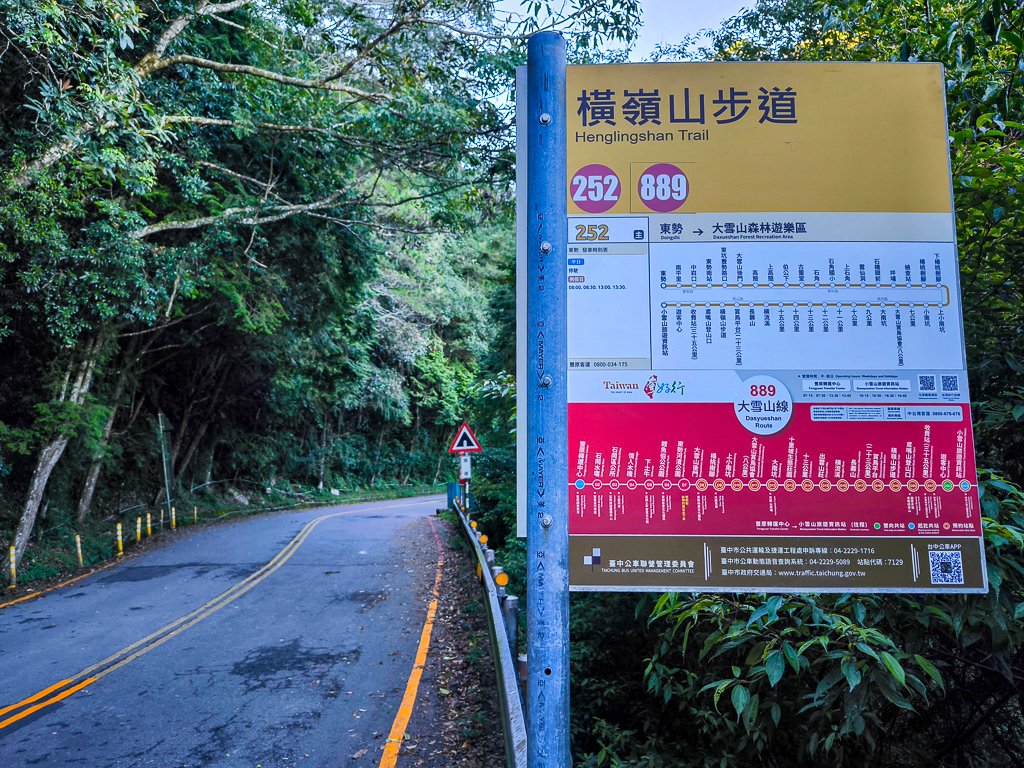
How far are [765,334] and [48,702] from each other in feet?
24.3

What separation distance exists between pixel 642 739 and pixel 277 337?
17.4m

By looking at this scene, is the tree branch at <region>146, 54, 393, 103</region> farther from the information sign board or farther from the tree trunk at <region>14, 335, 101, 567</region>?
the information sign board

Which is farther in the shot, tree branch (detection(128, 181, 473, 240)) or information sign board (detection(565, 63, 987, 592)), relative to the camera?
tree branch (detection(128, 181, 473, 240))

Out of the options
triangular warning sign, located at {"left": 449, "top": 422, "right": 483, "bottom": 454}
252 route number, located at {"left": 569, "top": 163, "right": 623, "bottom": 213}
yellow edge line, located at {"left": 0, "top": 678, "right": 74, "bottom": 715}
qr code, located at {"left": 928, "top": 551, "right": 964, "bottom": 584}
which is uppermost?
252 route number, located at {"left": 569, "top": 163, "right": 623, "bottom": 213}

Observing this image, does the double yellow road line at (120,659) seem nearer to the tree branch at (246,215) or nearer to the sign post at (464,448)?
the sign post at (464,448)

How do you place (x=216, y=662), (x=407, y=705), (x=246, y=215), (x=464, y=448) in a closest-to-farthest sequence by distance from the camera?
(x=407, y=705)
(x=216, y=662)
(x=246, y=215)
(x=464, y=448)

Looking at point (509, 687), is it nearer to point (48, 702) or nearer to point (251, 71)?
point (48, 702)

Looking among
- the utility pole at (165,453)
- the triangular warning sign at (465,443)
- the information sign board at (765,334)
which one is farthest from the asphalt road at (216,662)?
the utility pole at (165,453)

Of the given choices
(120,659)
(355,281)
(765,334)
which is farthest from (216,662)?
(355,281)

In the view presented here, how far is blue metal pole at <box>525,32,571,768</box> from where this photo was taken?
203 centimetres

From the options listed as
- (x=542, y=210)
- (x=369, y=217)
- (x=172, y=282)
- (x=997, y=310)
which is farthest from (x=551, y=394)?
(x=369, y=217)

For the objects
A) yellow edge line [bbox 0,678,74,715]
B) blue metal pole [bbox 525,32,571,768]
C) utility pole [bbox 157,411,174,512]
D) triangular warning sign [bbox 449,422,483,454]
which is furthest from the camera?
utility pole [bbox 157,411,174,512]

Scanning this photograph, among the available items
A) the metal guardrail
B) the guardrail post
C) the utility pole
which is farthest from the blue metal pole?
the utility pole

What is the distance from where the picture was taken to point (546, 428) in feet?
6.88
